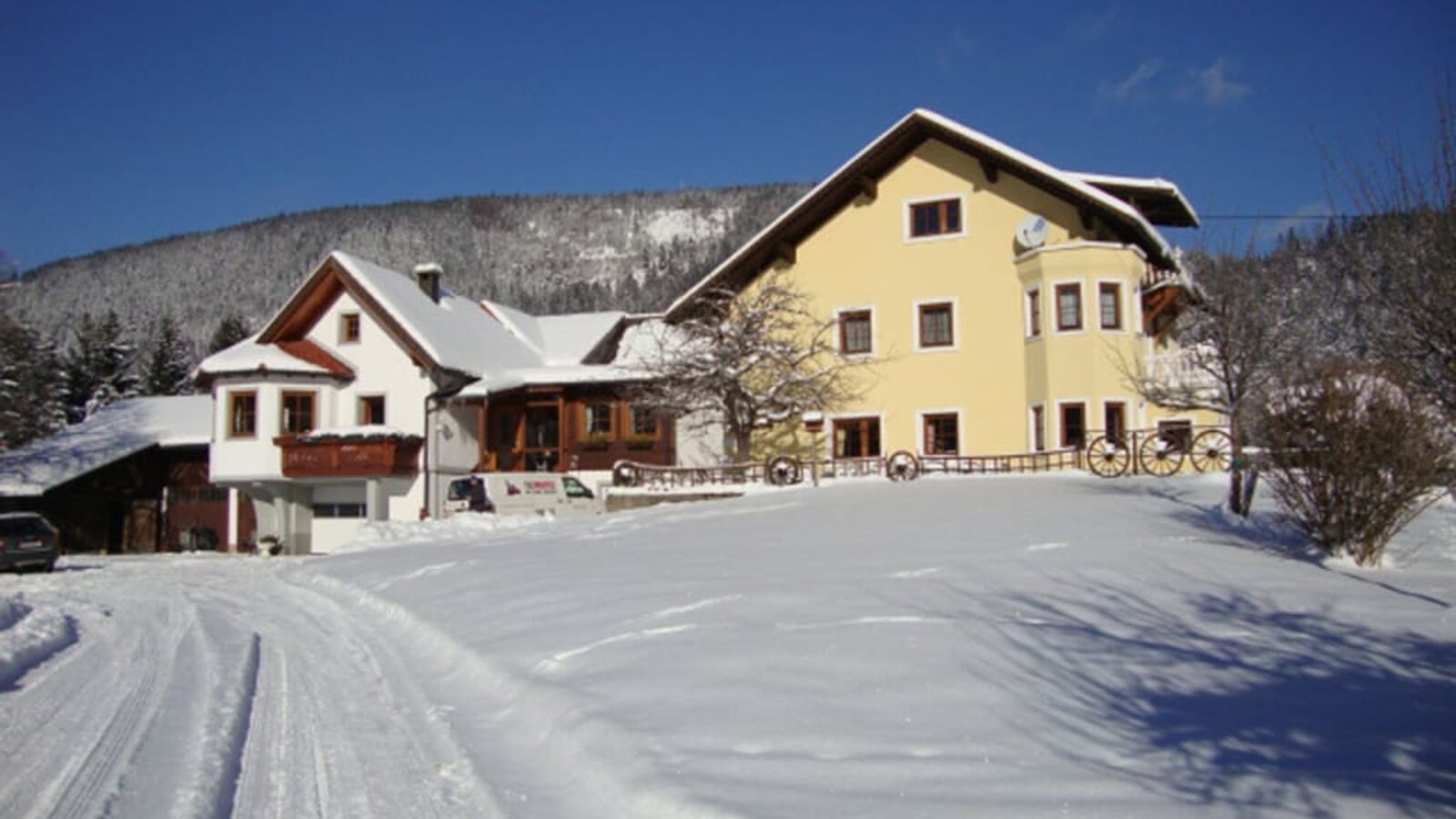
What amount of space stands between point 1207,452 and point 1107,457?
6.75 feet

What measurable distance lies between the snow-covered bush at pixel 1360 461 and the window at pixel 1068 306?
1381 centimetres

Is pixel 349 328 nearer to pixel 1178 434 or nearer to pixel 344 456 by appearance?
pixel 344 456

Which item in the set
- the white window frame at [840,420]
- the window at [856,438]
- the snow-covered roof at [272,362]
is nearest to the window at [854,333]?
the white window frame at [840,420]

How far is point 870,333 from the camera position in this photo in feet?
99.2

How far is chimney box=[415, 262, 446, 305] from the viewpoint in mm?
38822

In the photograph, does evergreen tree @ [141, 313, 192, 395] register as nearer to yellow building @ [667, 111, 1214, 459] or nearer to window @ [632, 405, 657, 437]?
window @ [632, 405, 657, 437]

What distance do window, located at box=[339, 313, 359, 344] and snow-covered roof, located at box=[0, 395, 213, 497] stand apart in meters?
6.39

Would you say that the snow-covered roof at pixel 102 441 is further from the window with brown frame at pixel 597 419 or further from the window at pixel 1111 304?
the window at pixel 1111 304

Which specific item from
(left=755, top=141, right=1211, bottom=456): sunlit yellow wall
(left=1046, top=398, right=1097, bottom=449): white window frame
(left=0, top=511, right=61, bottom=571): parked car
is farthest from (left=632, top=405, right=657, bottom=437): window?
(left=0, top=511, right=61, bottom=571): parked car

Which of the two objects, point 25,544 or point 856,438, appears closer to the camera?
point 25,544

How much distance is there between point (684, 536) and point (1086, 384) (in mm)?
13681

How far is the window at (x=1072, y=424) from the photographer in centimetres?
2697

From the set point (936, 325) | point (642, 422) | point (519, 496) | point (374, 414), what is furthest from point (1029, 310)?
point (374, 414)

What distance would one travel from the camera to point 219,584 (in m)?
19.9
